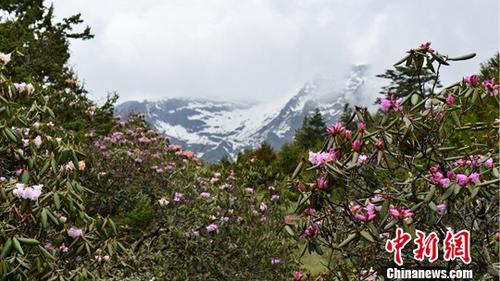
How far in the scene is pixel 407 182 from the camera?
106 inches

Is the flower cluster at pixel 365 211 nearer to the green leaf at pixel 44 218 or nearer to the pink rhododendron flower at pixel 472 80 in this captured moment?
the pink rhododendron flower at pixel 472 80

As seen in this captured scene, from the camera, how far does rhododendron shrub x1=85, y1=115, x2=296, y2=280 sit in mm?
6055

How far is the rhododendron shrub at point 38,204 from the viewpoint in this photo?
3109 mm

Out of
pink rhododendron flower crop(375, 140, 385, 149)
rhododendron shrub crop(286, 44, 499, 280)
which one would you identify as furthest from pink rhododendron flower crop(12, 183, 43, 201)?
pink rhododendron flower crop(375, 140, 385, 149)

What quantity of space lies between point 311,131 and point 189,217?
25944mm

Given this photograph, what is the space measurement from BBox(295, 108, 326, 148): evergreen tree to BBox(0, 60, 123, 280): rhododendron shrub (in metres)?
26.9

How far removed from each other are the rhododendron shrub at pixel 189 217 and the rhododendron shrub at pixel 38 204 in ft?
5.19

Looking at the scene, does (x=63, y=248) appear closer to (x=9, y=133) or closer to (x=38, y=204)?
(x=38, y=204)

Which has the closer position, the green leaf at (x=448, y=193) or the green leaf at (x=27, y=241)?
the green leaf at (x=448, y=193)

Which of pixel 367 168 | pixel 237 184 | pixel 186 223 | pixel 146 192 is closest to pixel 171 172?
pixel 146 192

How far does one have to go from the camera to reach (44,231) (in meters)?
3.28

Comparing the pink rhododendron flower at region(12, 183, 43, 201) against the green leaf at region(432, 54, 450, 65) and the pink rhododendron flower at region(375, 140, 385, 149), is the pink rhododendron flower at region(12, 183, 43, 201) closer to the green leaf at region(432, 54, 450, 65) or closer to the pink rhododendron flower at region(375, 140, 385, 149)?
the pink rhododendron flower at region(375, 140, 385, 149)

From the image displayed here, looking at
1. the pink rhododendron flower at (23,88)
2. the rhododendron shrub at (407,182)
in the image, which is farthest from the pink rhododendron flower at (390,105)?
the pink rhododendron flower at (23,88)

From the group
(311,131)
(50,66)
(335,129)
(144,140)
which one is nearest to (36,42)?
(50,66)
